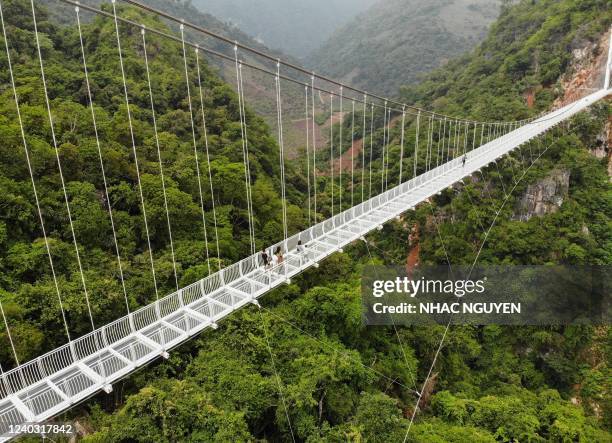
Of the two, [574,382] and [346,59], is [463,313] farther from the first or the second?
[346,59]

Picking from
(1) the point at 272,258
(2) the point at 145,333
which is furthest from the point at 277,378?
(2) the point at 145,333

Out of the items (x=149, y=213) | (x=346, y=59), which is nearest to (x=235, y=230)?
(x=149, y=213)

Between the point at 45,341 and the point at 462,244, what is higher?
the point at 462,244

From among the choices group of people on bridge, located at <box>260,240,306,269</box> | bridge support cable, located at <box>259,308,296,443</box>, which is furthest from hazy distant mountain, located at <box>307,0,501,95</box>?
group of people on bridge, located at <box>260,240,306,269</box>

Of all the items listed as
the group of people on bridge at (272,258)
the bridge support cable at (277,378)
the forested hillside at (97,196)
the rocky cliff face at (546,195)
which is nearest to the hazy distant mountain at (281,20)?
the forested hillside at (97,196)

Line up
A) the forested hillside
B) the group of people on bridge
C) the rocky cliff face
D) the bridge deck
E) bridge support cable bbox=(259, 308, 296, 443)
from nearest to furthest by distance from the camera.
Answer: the bridge deck → the group of people on bridge → bridge support cable bbox=(259, 308, 296, 443) → the forested hillside → the rocky cliff face

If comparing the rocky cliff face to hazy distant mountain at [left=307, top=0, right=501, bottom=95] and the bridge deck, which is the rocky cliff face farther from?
hazy distant mountain at [left=307, top=0, right=501, bottom=95]
